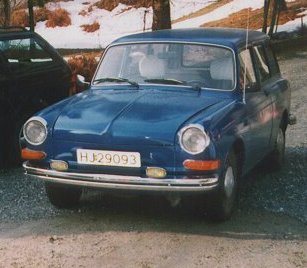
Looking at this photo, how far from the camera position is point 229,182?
17.5ft

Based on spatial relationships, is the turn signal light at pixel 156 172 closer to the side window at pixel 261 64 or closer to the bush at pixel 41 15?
the side window at pixel 261 64

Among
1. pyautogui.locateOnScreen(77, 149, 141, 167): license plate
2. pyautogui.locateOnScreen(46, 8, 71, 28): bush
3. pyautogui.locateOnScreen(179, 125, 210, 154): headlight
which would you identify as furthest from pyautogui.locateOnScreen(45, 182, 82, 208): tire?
pyautogui.locateOnScreen(46, 8, 71, 28): bush

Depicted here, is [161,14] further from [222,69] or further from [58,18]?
[58,18]

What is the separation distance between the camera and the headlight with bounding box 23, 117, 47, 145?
209 inches

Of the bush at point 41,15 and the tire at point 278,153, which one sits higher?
the tire at point 278,153

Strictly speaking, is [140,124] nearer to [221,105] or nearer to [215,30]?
[221,105]

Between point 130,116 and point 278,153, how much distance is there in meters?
2.67

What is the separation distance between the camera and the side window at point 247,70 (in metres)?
6.01

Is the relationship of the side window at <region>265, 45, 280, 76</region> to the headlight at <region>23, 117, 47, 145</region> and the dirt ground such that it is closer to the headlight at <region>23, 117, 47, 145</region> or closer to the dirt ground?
the dirt ground

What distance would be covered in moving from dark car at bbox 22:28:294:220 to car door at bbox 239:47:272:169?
0.01 metres

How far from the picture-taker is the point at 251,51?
6.51 m

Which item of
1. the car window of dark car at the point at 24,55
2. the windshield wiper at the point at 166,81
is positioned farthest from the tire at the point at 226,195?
the car window of dark car at the point at 24,55

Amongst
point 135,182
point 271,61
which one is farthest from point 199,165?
point 271,61

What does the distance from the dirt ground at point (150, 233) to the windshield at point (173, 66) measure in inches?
46.1
